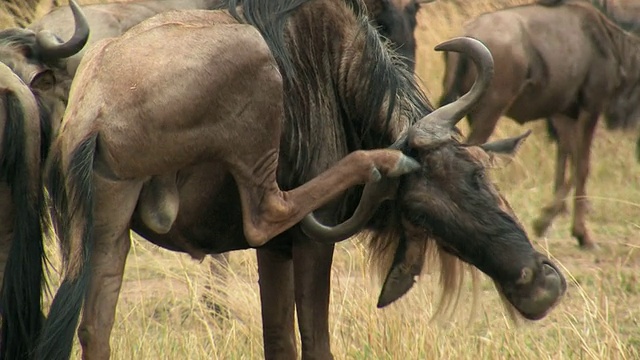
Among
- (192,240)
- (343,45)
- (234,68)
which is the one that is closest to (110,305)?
(192,240)

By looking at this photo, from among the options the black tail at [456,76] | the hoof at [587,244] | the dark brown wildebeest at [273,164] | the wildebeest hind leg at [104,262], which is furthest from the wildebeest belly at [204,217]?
the black tail at [456,76]

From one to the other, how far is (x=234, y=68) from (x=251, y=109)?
0.14 m

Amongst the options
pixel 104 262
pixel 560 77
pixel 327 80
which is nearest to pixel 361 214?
pixel 327 80

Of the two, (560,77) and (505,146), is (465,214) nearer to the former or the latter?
(505,146)

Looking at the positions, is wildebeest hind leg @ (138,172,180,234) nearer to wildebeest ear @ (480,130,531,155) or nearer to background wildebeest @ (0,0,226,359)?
background wildebeest @ (0,0,226,359)

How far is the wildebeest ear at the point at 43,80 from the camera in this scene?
4.68 metres

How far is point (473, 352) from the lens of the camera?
5.13 meters

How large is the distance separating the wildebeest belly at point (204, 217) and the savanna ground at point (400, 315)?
0.80 meters

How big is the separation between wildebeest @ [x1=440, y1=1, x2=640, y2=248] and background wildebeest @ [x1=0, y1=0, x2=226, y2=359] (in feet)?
14.3

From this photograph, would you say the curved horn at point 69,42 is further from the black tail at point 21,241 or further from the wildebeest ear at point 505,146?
the wildebeest ear at point 505,146

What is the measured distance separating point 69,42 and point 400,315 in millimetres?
1767

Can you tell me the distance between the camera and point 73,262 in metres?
3.81

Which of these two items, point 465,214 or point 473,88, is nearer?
point 465,214

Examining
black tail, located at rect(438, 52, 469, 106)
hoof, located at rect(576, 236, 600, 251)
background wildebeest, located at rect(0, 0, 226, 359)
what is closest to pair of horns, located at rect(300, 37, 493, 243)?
background wildebeest, located at rect(0, 0, 226, 359)
